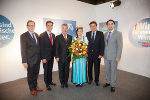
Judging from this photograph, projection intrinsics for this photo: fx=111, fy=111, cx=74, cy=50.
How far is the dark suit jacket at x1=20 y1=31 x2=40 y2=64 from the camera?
8.57ft

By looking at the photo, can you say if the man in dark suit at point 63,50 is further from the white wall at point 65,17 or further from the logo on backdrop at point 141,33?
the logo on backdrop at point 141,33

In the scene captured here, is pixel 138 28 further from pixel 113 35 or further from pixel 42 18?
pixel 42 18

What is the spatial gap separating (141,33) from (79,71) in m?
2.99

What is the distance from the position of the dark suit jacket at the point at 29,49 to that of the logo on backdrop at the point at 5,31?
1276 millimetres

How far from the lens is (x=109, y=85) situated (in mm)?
3473

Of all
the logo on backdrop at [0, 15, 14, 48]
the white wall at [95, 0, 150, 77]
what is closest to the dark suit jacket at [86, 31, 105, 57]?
the white wall at [95, 0, 150, 77]

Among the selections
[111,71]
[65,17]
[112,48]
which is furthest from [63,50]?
[65,17]

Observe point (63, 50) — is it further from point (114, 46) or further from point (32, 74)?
point (114, 46)

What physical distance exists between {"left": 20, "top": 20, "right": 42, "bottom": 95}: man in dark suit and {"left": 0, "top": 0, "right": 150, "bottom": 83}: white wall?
4.46 ft

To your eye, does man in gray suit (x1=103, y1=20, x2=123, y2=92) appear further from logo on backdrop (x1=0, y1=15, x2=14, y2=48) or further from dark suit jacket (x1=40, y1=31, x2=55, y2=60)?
logo on backdrop (x1=0, y1=15, x2=14, y2=48)

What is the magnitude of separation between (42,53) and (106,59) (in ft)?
5.95

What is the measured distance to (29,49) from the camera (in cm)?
272

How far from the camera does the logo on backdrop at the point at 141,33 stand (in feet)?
13.7

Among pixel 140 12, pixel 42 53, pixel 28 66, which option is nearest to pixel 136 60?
pixel 140 12
